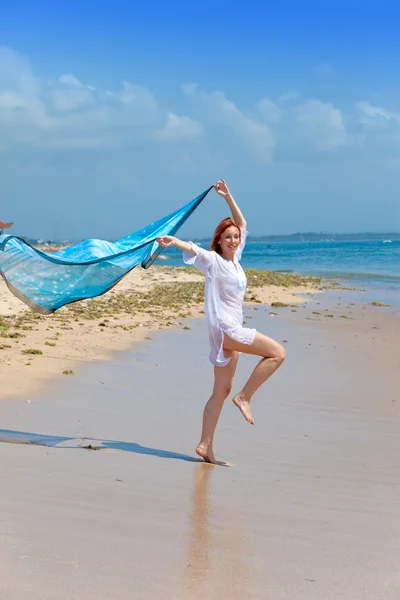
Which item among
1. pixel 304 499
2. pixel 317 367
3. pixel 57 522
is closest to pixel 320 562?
pixel 304 499

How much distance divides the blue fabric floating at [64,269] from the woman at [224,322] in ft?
3.60

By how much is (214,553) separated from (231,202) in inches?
119

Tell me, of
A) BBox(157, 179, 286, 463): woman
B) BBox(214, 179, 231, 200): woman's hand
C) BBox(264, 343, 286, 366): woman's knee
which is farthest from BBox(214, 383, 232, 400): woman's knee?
BBox(214, 179, 231, 200): woman's hand

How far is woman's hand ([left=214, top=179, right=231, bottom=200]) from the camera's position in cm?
610

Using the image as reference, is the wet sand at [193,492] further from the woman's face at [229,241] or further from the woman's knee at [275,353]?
the woman's face at [229,241]

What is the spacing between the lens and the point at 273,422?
6773 millimetres

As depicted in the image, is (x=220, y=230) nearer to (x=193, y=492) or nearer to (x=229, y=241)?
(x=229, y=241)

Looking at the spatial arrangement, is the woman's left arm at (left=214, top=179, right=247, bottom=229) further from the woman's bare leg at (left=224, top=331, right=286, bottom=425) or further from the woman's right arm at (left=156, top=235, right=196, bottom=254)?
the woman's bare leg at (left=224, top=331, right=286, bottom=425)

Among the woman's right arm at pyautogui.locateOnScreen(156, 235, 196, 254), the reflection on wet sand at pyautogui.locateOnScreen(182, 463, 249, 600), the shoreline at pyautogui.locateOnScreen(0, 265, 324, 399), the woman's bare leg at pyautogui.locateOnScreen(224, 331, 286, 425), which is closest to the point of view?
the reflection on wet sand at pyautogui.locateOnScreen(182, 463, 249, 600)

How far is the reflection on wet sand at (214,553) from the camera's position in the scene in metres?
3.38

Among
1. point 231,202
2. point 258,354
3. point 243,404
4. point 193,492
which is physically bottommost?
point 193,492

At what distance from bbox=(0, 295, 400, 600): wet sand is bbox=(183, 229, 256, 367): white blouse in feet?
2.89

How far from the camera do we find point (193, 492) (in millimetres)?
4809

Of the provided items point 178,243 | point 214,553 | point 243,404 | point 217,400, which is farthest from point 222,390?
point 214,553
